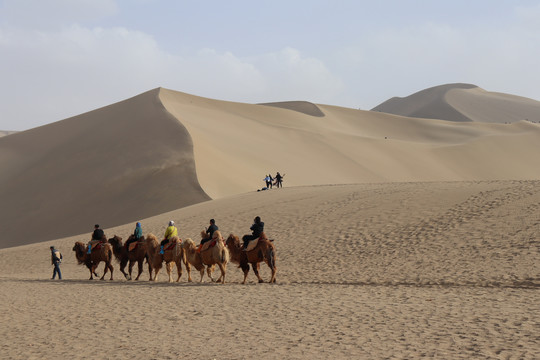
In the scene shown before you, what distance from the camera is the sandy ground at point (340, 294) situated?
9.57 meters

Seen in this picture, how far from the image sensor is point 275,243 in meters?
24.0

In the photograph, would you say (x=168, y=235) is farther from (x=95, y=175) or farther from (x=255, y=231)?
(x=95, y=175)

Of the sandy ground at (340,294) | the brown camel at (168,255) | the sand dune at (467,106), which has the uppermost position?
the sand dune at (467,106)

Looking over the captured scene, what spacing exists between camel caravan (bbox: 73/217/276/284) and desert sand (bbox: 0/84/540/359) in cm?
71

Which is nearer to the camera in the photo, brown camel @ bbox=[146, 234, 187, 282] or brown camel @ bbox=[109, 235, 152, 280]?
brown camel @ bbox=[146, 234, 187, 282]

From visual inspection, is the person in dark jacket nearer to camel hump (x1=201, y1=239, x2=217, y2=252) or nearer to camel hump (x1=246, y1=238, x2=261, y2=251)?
camel hump (x1=201, y1=239, x2=217, y2=252)

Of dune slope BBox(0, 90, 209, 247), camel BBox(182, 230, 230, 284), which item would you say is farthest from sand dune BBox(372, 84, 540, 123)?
camel BBox(182, 230, 230, 284)

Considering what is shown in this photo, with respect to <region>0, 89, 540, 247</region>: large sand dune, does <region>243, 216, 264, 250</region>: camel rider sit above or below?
below

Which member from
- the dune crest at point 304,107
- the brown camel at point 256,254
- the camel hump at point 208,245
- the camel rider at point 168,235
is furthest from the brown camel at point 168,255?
the dune crest at point 304,107

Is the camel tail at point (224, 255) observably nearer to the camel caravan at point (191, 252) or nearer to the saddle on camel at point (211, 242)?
the camel caravan at point (191, 252)

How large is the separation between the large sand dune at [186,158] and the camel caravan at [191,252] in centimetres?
1788

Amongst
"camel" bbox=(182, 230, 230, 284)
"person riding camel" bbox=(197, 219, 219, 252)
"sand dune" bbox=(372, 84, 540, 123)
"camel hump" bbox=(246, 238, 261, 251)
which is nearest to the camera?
"camel hump" bbox=(246, 238, 261, 251)

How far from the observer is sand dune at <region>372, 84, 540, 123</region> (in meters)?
152

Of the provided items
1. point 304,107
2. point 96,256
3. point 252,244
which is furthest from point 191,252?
point 304,107
